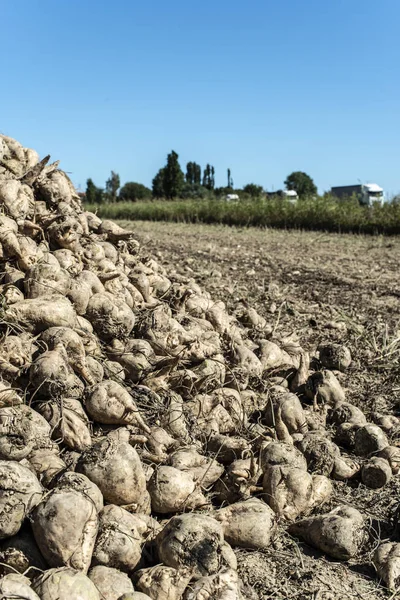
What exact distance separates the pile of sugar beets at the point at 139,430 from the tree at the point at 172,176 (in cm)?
3989

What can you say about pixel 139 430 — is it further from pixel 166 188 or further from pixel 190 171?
pixel 190 171

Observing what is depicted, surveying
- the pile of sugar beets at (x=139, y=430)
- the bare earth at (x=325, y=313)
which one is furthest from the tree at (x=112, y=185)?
the pile of sugar beets at (x=139, y=430)

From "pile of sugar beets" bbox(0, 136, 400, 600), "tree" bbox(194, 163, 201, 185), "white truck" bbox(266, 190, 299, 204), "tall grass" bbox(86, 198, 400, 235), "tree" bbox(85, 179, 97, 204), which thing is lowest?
"pile of sugar beets" bbox(0, 136, 400, 600)

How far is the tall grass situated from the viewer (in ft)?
58.8

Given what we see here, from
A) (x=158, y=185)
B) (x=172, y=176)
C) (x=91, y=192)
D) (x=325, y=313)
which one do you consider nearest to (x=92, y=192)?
(x=91, y=192)

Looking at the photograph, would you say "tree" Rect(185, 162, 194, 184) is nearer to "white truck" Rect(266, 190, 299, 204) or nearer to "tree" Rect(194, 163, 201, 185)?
"tree" Rect(194, 163, 201, 185)

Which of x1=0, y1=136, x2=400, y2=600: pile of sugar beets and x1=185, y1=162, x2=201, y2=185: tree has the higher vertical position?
x1=185, y1=162, x2=201, y2=185: tree

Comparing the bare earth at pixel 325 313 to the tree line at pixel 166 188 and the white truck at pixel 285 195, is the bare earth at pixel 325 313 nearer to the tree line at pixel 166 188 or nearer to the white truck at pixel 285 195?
the white truck at pixel 285 195

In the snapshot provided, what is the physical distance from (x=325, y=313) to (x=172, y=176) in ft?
127

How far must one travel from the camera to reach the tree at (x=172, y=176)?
4478cm

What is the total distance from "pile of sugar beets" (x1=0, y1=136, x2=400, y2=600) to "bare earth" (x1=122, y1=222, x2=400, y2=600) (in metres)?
0.12

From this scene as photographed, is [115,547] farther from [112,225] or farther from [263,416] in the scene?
[112,225]

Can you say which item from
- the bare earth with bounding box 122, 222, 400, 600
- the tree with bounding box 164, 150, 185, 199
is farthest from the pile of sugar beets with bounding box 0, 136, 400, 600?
the tree with bounding box 164, 150, 185, 199

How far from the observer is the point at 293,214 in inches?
807
